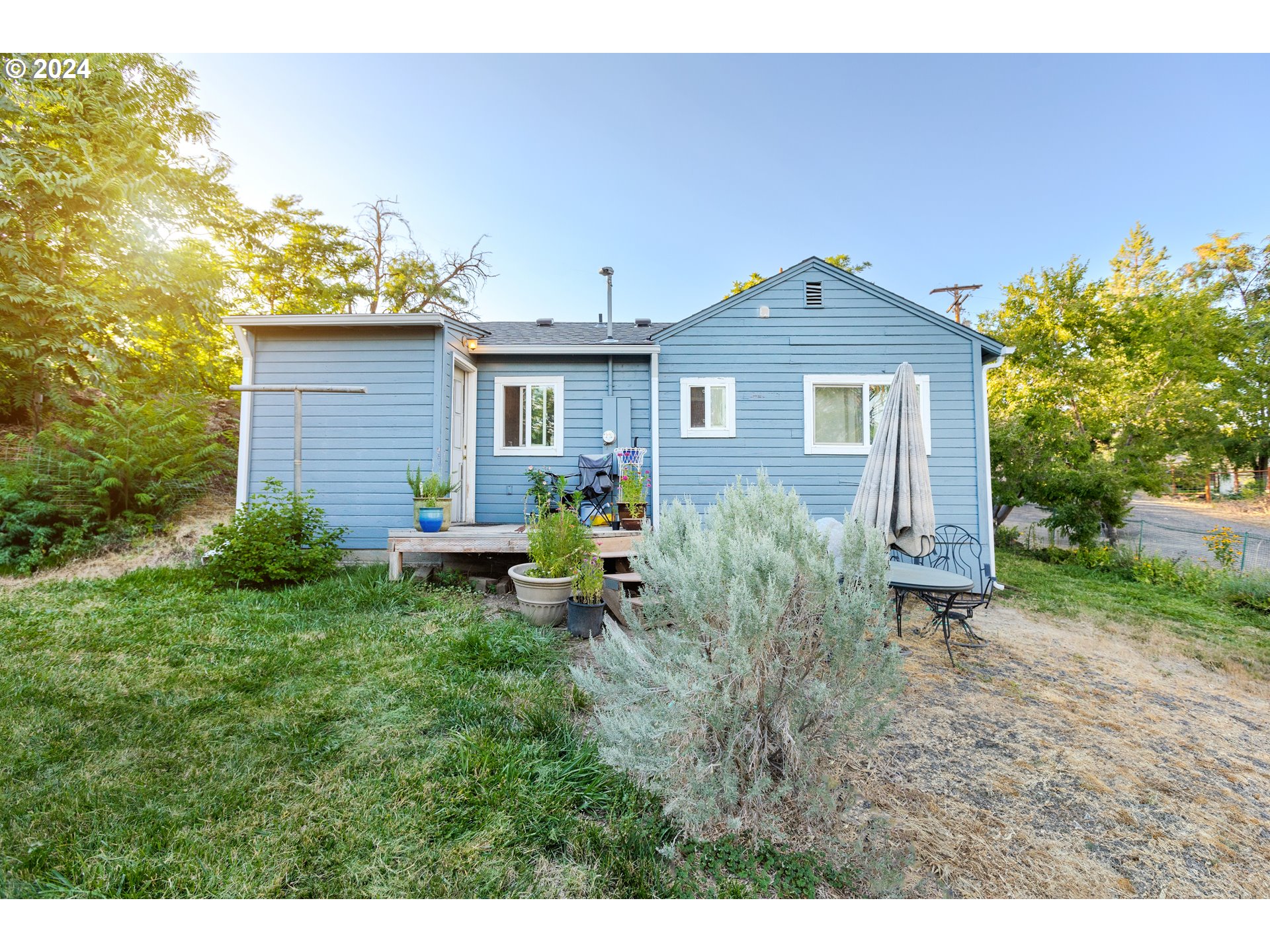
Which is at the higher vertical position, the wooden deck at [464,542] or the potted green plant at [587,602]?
the wooden deck at [464,542]

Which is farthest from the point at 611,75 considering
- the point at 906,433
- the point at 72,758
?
the point at 72,758

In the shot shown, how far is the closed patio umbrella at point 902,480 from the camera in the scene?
358 centimetres

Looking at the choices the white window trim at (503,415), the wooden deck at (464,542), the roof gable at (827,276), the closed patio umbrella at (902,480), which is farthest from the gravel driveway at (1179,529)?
the white window trim at (503,415)

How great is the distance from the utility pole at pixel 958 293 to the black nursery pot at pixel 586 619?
54.3 ft

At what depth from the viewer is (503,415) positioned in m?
6.84

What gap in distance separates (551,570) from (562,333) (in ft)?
15.8

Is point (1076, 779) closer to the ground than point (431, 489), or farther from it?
closer to the ground

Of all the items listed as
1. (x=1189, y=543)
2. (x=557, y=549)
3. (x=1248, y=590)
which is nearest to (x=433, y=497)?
(x=557, y=549)

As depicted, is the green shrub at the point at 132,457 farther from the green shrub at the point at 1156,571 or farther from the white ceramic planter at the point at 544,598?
the green shrub at the point at 1156,571

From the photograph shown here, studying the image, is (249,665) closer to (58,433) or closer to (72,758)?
(72,758)

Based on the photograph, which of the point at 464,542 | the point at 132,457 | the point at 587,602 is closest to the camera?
the point at 587,602

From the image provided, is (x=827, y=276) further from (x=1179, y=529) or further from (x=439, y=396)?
(x=1179, y=529)

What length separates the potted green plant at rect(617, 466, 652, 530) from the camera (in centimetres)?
566

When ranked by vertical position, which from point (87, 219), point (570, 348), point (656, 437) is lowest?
point (656, 437)
